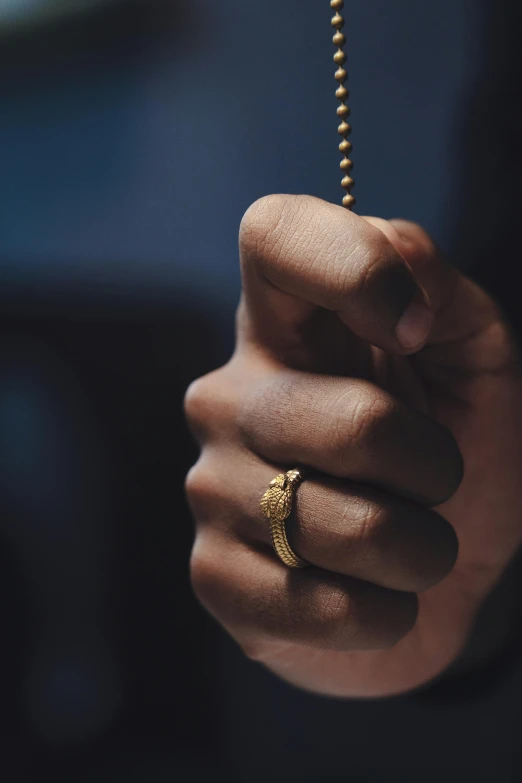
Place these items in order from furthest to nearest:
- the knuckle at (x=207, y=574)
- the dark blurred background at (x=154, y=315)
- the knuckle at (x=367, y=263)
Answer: the dark blurred background at (x=154, y=315) < the knuckle at (x=207, y=574) < the knuckle at (x=367, y=263)

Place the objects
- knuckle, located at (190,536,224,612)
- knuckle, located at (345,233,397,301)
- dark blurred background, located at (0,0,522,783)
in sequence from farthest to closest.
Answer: dark blurred background, located at (0,0,522,783) < knuckle, located at (190,536,224,612) < knuckle, located at (345,233,397,301)

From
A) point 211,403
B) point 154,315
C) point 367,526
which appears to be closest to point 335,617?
point 367,526

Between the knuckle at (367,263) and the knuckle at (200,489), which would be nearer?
the knuckle at (367,263)

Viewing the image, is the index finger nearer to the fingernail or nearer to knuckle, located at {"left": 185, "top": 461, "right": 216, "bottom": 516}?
the fingernail

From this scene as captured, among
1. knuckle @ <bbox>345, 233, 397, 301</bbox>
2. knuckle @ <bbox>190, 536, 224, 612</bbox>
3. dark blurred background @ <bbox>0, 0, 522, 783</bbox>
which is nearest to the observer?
knuckle @ <bbox>345, 233, 397, 301</bbox>

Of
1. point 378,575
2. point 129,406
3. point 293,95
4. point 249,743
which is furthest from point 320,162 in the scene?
point 249,743

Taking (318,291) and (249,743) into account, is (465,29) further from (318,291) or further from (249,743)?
(249,743)

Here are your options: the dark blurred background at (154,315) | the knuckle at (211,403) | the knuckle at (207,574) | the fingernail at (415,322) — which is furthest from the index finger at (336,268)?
the dark blurred background at (154,315)

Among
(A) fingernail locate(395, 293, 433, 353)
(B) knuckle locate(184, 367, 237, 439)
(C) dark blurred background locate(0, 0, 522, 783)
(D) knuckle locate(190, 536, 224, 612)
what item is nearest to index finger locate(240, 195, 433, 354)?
(A) fingernail locate(395, 293, 433, 353)

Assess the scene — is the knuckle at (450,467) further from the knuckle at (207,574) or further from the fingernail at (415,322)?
the knuckle at (207,574)
